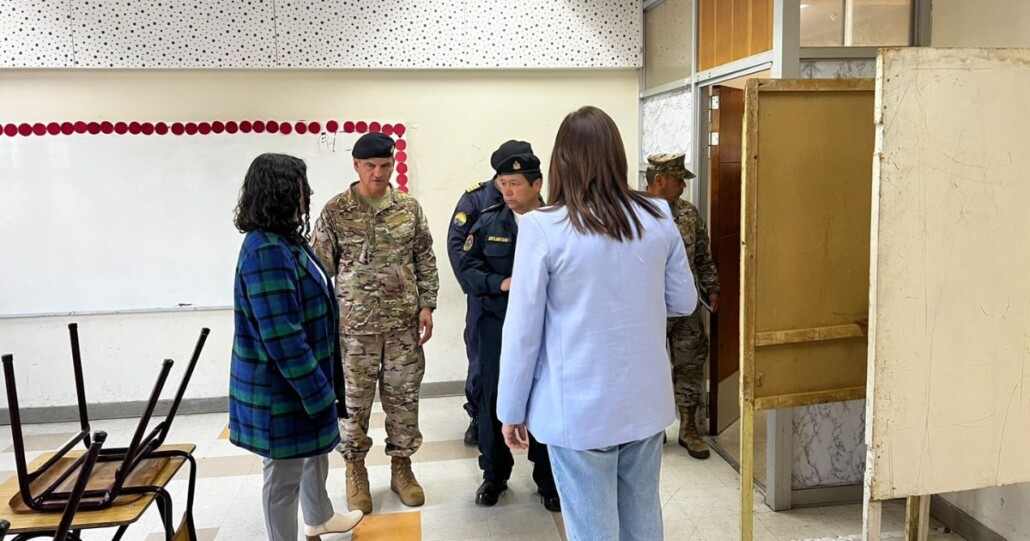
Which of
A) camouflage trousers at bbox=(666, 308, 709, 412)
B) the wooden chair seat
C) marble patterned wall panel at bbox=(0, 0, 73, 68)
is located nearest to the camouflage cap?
camouflage trousers at bbox=(666, 308, 709, 412)

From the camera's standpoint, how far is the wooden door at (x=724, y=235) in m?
3.57

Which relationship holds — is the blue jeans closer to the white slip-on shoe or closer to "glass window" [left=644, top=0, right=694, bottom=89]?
the white slip-on shoe

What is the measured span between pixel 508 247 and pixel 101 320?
2.77m

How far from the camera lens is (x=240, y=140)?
13.9ft

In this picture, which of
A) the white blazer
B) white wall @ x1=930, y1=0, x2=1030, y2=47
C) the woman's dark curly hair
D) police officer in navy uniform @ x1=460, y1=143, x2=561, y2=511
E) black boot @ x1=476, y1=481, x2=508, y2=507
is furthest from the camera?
black boot @ x1=476, y1=481, x2=508, y2=507

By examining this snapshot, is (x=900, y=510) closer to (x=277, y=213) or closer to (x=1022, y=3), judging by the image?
(x=1022, y=3)

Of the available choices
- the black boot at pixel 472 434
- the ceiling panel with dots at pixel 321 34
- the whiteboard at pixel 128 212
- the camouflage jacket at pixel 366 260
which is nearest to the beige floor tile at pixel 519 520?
the black boot at pixel 472 434

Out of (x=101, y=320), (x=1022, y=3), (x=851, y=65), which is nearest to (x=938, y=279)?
(x=1022, y=3)

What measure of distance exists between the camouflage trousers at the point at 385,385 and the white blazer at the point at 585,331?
52.4 inches

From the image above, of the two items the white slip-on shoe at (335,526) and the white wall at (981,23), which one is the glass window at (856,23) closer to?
the white wall at (981,23)

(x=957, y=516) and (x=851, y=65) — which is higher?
(x=851, y=65)

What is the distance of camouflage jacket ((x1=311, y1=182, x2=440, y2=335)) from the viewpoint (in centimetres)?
288

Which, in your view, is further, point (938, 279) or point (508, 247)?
point (508, 247)

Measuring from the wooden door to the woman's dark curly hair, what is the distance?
217 centimetres
